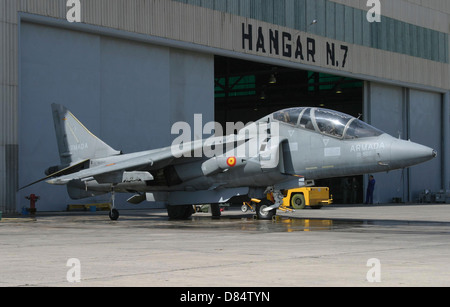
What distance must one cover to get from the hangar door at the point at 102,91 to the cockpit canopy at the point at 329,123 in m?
12.0

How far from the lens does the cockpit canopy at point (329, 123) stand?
1675cm

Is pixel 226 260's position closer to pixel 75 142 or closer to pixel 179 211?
pixel 179 211

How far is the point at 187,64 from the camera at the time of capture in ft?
104

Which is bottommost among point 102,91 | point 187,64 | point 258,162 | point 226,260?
point 226,260

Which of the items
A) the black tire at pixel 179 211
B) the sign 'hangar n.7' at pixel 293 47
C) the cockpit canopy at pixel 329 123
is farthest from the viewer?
the sign 'hangar n.7' at pixel 293 47

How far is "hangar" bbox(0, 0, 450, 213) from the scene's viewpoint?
2570 cm

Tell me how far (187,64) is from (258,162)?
1488cm

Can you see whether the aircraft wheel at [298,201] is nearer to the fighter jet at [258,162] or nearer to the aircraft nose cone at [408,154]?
the fighter jet at [258,162]

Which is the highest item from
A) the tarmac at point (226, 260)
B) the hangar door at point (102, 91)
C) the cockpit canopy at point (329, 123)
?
the hangar door at point (102, 91)

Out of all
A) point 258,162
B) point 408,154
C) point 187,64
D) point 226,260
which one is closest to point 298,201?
point 187,64

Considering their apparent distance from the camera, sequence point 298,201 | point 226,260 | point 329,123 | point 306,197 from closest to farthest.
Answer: point 226,260 → point 329,123 → point 306,197 → point 298,201

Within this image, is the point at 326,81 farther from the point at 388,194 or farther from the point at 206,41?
the point at 206,41

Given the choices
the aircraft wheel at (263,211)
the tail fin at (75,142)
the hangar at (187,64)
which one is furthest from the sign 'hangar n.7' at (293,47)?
the aircraft wheel at (263,211)

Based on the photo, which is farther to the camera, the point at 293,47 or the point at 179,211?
the point at 293,47
